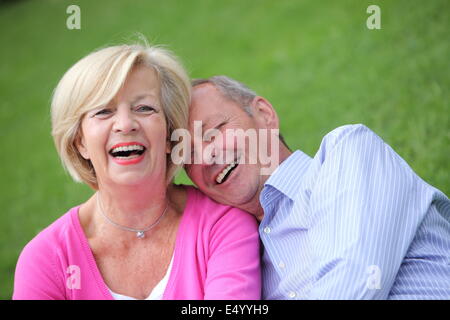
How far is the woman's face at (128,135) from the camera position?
256cm

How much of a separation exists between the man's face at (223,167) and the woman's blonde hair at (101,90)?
0.09 m

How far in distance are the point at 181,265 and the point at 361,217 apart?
88cm

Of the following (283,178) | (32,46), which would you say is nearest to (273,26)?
(32,46)

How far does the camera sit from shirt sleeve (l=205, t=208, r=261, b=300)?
8.03ft

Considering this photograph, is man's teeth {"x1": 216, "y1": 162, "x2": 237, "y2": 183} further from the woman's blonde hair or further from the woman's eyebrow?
the woman's eyebrow

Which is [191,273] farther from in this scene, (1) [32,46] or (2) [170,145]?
(1) [32,46]

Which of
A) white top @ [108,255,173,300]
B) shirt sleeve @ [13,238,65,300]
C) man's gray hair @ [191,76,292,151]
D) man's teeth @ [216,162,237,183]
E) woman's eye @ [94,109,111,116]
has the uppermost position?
man's gray hair @ [191,76,292,151]

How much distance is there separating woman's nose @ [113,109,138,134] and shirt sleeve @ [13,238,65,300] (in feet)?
2.09

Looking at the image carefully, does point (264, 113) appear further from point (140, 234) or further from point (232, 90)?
point (140, 234)

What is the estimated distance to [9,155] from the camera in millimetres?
8719

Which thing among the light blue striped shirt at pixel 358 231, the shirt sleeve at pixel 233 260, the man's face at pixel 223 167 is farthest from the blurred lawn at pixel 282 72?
the light blue striped shirt at pixel 358 231

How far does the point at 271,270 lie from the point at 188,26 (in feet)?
26.5

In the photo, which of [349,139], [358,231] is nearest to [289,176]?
[349,139]

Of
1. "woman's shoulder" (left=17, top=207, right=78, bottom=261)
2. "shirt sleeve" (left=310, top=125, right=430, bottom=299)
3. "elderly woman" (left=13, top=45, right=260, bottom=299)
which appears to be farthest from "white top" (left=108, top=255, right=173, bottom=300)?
"shirt sleeve" (left=310, top=125, right=430, bottom=299)
